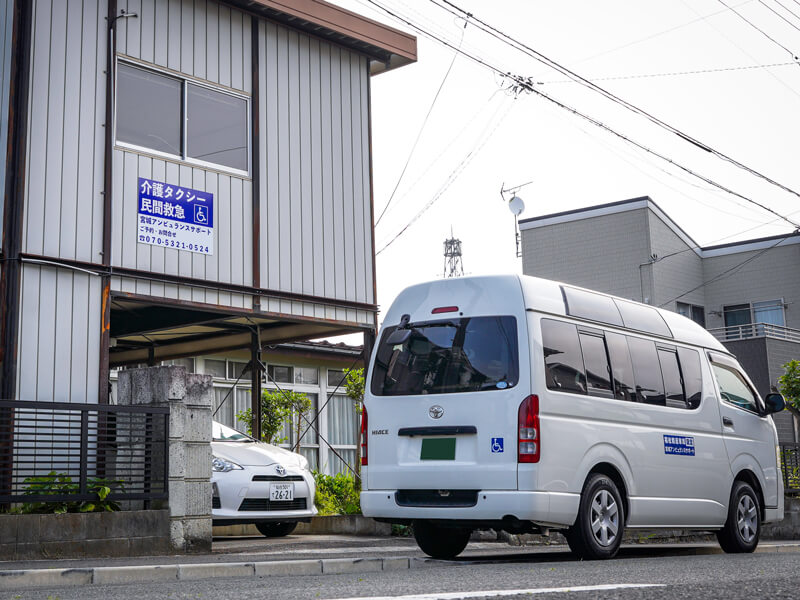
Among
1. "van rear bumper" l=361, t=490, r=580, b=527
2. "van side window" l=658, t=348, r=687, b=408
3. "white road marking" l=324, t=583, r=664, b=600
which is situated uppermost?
"van side window" l=658, t=348, r=687, b=408

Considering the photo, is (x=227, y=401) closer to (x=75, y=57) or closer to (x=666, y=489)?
(x=75, y=57)

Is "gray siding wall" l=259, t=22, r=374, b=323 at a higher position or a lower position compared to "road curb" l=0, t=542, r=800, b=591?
higher

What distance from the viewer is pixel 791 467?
1650cm

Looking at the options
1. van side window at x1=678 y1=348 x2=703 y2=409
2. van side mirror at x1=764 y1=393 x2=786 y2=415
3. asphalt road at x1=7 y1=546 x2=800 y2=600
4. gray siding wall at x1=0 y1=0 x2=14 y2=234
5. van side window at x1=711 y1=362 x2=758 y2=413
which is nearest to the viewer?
asphalt road at x1=7 y1=546 x2=800 y2=600

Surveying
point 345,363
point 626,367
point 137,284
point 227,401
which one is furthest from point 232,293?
point 345,363

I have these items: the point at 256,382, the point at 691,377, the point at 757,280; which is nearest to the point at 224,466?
the point at 256,382

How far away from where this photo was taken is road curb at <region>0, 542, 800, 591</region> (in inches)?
271

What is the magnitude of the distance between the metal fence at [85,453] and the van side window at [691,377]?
5.34 metres

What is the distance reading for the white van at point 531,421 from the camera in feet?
27.1

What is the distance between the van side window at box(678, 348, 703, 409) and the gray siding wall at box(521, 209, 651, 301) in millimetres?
18729

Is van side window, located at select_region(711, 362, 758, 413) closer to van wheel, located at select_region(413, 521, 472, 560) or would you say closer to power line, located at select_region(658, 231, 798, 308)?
van wheel, located at select_region(413, 521, 472, 560)

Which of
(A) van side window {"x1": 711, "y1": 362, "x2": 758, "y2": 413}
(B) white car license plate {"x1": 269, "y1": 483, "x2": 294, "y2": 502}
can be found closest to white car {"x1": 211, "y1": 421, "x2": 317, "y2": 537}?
(B) white car license plate {"x1": 269, "y1": 483, "x2": 294, "y2": 502}

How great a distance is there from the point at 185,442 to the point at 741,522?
5905mm

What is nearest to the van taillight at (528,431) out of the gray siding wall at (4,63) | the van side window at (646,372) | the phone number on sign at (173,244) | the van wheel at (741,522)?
the van side window at (646,372)
